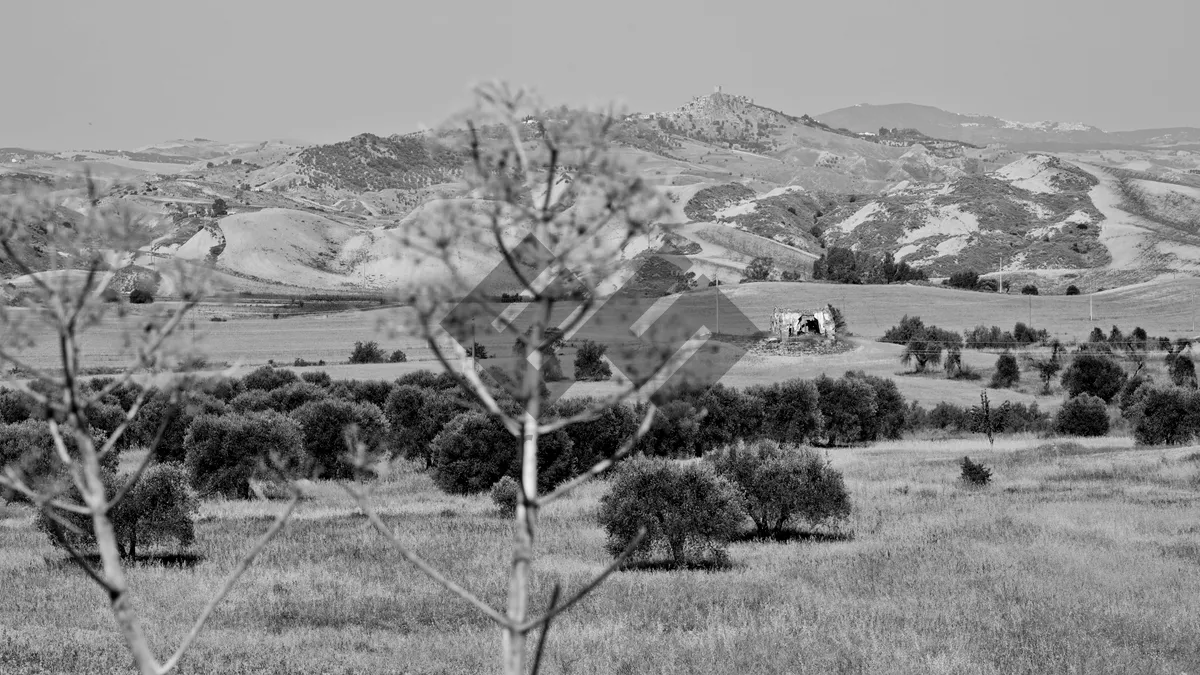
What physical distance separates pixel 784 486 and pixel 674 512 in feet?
18.9

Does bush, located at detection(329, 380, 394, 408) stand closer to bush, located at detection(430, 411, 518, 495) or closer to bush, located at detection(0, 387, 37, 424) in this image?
bush, located at detection(0, 387, 37, 424)

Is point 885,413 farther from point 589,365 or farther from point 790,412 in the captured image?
point 589,365

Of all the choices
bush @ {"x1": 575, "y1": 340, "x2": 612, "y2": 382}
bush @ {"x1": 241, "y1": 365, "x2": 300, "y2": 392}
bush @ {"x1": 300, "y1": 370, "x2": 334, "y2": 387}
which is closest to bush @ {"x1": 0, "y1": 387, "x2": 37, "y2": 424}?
bush @ {"x1": 241, "y1": 365, "x2": 300, "y2": 392}

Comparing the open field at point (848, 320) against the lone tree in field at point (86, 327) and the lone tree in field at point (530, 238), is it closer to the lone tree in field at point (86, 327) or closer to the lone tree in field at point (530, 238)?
the lone tree in field at point (86, 327)

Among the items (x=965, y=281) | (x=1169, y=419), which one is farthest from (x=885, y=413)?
(x=965, y=281)

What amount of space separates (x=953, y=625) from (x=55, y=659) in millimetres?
14576

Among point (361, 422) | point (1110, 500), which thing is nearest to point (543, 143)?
point (1110, 500)

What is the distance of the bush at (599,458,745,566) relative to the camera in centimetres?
2877

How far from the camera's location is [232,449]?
1700 inches

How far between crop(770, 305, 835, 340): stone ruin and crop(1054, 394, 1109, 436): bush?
33629mm

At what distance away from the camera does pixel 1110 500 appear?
119ft

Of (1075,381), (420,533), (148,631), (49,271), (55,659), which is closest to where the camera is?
(49,271)

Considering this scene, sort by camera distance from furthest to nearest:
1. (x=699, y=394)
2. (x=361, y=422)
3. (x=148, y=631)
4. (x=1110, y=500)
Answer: (x=699, y=394)
(x=361, y=422)
(x=1110, y=500)
(x=148, y=631)

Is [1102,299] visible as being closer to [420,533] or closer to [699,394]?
[699,394]
